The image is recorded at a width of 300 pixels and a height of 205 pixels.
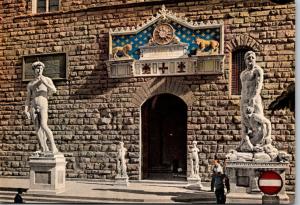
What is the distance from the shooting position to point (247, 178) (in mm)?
6285

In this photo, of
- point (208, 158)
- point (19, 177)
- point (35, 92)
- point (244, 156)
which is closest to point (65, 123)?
point (19, 177)

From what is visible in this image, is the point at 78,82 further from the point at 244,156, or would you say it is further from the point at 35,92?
the point at 244,156

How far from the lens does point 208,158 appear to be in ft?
30.0

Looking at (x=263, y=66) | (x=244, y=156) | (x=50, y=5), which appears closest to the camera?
(x=244, y=156)

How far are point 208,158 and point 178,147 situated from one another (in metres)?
3.44

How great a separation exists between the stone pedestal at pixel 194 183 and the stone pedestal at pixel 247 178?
219 cm

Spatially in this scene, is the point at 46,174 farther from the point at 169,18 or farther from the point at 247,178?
the point at 169,18

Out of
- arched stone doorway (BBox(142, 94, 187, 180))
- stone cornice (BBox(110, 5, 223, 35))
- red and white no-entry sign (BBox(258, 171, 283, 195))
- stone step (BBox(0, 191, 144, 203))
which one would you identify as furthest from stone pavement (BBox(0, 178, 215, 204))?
arched stone doorway (BBox(142, 94, 187, 180))

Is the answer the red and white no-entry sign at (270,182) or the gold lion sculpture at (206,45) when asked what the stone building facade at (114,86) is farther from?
the red and white no-entry sign at (270,182)

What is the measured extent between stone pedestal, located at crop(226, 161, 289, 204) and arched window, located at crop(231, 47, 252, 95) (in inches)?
121

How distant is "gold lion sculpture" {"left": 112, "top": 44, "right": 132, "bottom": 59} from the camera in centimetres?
978

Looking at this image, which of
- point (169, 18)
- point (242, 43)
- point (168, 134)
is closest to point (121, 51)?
point (169, 18)

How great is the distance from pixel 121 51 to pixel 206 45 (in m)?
1.75

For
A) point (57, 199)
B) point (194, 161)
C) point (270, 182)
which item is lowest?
point (57, 199)
